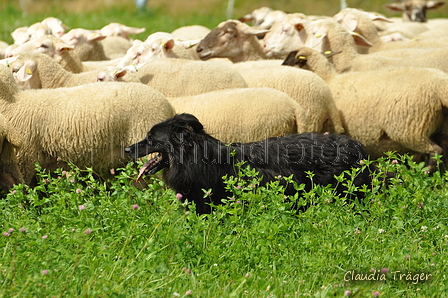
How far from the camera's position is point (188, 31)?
Answer: 34.3ft

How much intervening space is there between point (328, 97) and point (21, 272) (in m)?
3.71

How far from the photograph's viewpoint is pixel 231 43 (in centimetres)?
805

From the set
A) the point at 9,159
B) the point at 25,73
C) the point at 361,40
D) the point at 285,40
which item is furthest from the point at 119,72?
the point at 361,40

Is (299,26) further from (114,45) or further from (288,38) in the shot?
(114,45)

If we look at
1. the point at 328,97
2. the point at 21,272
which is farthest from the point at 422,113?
the point at 21,272

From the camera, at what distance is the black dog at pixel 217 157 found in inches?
151

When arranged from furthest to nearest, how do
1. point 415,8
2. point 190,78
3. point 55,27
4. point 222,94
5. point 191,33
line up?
point 415,8
point 191,33
point 55,27
point 190,78
point 222,94

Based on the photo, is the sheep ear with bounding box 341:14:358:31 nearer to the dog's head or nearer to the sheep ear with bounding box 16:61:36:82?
the sheep ear with bounding box 16:61:36:82

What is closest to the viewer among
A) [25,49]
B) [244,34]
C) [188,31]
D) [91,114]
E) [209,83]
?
[91,114]

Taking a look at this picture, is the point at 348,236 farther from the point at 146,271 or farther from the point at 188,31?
the point at 188,31

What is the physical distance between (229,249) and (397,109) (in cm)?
310

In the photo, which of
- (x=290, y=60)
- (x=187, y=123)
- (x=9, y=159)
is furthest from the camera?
(x=290, y=60)

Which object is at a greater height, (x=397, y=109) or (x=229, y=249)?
(x=229, y=249)

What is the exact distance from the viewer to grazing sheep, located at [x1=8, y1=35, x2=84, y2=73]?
6.68 m
